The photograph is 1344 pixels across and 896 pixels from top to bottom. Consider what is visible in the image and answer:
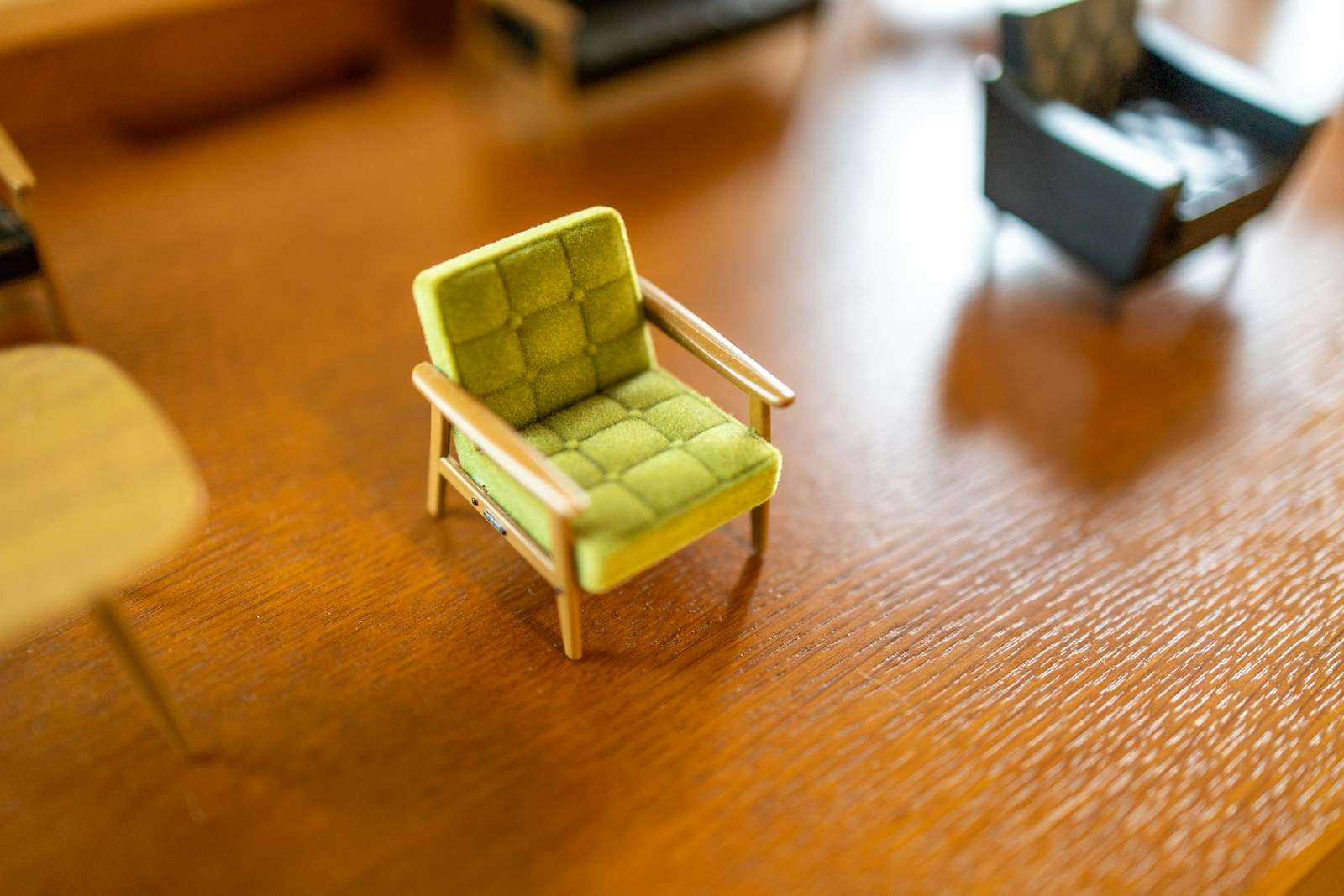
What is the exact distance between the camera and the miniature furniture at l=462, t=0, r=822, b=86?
14.3ft

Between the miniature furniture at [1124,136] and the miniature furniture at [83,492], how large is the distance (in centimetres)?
282

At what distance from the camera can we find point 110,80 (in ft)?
14.9

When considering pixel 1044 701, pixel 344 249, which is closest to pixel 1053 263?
pixel 1044 701

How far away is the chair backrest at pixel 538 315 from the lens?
8.45ft

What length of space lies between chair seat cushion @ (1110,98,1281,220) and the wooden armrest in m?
2.35

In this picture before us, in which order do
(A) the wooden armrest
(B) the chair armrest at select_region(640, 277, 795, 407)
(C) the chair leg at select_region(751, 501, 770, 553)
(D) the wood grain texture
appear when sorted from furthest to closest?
1. (C) the chair leg at select_region(751, 501, 770, 553)
2. (B) the chair armrest at select_region(640, 277, 795, 407)
3. (A) the wooden armrest
4. (D) the wood grain texture

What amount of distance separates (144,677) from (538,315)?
1.17 m

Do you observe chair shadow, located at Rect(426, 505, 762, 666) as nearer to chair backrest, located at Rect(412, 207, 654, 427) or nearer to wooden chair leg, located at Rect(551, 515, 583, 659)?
wooden chair leg, located at Rect(551, 515, 583, 659)

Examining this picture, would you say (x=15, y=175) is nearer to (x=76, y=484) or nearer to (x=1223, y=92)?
(x=76, y=484)

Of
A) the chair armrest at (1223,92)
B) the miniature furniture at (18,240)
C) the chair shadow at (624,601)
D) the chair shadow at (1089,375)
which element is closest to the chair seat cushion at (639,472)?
the chair shadow at (624,601)

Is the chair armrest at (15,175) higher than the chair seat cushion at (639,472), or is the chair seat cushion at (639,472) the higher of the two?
the chair armrest at (15,175)

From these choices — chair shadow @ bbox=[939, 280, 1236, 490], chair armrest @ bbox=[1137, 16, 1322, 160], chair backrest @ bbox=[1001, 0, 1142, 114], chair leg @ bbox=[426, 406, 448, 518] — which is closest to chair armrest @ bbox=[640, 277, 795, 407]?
chair leg @ bbox=[426, 406, 448, 518]

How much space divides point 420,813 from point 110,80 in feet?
11.7

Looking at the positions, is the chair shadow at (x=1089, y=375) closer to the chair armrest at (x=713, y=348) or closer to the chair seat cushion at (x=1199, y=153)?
the chair seat cushion at (x=1199, y=153)
